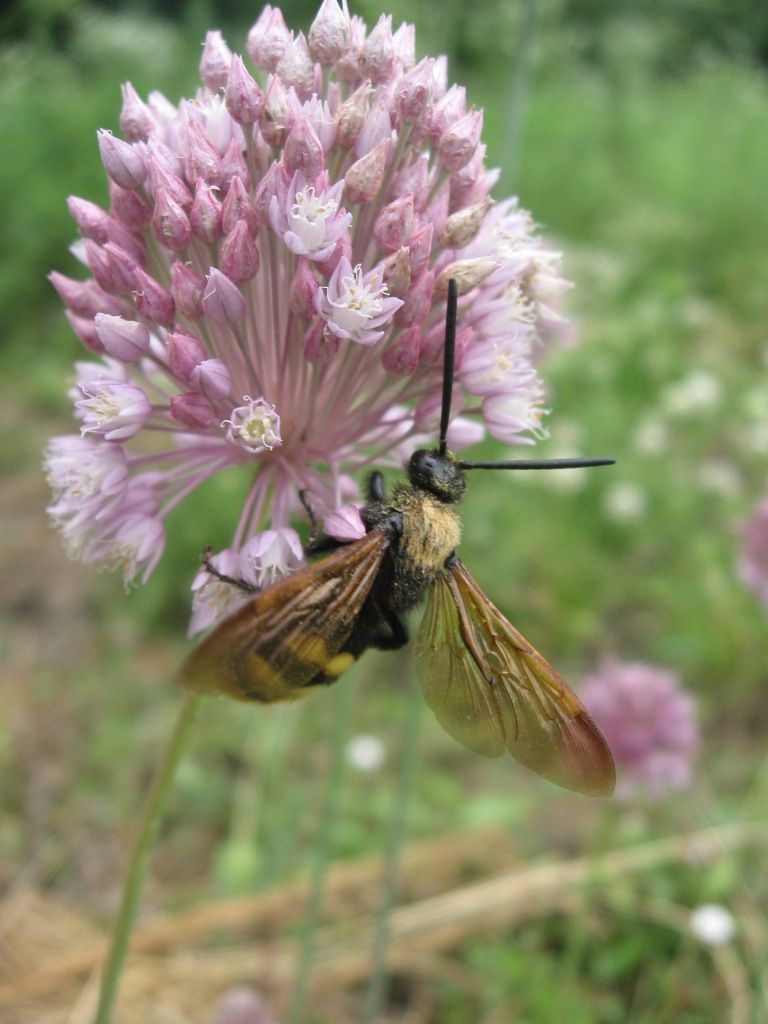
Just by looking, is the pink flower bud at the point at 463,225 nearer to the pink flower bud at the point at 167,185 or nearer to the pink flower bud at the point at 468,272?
the pink flower bud at the point at 468,272

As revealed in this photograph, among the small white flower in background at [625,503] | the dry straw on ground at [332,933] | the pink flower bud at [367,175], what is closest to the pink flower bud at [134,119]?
the pink flower bud at [367,175]

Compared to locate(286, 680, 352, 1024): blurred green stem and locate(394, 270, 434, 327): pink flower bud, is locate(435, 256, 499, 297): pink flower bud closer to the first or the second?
locate(394, 270, 434, 327): pink flower bud

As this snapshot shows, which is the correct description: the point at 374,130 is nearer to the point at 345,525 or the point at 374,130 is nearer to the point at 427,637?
the point at 345,525

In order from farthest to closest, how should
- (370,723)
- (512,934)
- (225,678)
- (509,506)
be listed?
(509,506)
(370,723)
(512,934)
(225,678)

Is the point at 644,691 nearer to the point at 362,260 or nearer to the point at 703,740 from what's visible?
the point at 703,740

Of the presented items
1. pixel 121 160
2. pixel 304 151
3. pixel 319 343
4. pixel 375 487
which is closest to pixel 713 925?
pixel 375 487

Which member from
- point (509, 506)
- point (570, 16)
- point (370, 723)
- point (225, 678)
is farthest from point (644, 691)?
point (570, 16)
